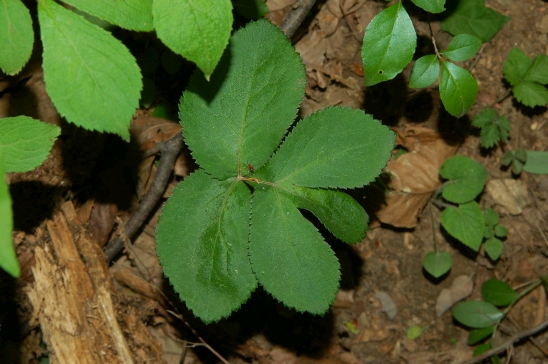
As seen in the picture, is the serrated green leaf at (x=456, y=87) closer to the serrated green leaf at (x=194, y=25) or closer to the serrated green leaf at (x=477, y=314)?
the serrated green leaf at (x=194, y=25)

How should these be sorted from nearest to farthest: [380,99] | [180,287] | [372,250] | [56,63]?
[56,63]
[180,287]
[380,99]
[372,250]

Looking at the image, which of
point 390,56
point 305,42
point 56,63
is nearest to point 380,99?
point 305,42

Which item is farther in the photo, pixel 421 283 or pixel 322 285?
pixel 421 283

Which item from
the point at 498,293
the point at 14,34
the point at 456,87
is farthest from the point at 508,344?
the point at 14,34

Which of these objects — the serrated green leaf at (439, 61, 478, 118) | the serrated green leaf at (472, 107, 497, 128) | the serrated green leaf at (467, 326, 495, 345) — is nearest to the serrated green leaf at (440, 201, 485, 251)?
the serrated green leaf at (472, 107, 497, 128)

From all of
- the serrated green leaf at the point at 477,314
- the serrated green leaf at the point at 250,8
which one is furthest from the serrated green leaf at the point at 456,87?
the serrated green leaf at the point at 477,314

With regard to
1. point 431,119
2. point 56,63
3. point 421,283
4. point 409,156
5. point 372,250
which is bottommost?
point 421,283

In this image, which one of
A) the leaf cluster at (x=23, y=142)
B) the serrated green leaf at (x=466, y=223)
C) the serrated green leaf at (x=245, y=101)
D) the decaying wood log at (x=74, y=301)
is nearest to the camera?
the leaf cluster at (x=23, y=142)

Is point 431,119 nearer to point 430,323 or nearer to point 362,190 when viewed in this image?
point 362,190
